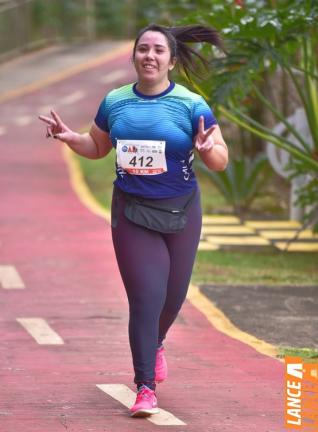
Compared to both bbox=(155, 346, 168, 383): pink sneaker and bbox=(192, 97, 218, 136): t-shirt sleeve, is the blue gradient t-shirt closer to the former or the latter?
bbox=(192, 97, 218, 136): t-shirt sleeve

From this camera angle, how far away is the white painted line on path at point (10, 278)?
1175 centimetres

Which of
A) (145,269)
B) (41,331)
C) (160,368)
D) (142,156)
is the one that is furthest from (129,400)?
(41,331)

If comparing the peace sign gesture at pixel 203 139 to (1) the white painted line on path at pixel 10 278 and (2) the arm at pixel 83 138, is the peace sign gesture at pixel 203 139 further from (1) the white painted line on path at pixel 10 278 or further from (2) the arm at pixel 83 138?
(1) the white painted line on path at pixel 10 278

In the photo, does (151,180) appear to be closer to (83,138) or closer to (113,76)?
(83,138)

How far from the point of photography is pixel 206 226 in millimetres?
16031

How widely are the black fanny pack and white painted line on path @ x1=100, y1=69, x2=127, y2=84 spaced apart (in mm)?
29671

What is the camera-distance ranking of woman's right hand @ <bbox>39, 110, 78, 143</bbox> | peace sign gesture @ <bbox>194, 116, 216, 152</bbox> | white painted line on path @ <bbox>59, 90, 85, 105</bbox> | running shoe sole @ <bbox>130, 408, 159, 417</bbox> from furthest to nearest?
white painted line on path @ <bbox>59, 90, 85, 105</bbox> < woman's right hand @ <bbox>39, 110, 78, 143</bbox> < running shoe sole @ <bbox>130, 408, 159, 417</bbox> < peace sign gesture @ <bbox>194, 116, 216, 152</bbox>

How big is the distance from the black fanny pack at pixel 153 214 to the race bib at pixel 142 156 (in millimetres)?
158

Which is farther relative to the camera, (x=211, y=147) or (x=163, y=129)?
(x=163, y=129)

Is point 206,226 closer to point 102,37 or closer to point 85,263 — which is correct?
point 85,263

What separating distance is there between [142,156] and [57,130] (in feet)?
2.33

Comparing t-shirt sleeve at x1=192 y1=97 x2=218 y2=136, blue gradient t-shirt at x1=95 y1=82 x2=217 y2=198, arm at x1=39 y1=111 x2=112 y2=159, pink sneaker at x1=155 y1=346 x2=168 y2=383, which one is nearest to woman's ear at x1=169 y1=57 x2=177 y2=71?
blue gradient t-shirt at x1=95 y1=82 x2=217 y2=198

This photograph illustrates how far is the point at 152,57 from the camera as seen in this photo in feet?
22.8

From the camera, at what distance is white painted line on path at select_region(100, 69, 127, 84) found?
121 ft
